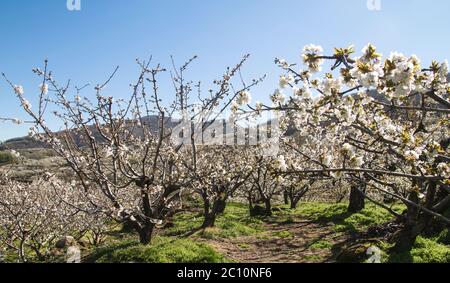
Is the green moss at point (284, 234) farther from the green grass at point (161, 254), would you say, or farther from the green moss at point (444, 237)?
the green moss at point (444, 237)

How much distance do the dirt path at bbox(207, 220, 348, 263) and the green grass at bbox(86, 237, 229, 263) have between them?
49.9 inches

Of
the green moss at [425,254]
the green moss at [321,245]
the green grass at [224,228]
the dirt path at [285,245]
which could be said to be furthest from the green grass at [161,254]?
the green moss at [425,254]

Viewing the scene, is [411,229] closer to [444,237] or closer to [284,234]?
[444,237]

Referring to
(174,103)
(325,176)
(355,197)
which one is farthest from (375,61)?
(355,197)

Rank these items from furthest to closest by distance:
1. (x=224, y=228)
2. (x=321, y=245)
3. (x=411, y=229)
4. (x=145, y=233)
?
(x=224, y=228), (x=321, y=245), (x=145, y=233), (x=411, y=229)

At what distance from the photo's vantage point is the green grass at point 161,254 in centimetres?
1238

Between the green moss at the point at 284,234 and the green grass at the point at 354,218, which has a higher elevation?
the green grass at the point at 354,218

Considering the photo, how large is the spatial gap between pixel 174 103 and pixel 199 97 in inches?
36.9

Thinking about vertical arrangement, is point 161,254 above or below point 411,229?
below

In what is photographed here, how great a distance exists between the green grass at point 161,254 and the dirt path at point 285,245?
4.16 feet

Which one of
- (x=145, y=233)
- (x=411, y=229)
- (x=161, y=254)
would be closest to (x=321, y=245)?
(x=411, y=229)

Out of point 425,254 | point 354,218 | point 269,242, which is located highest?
point 425,254

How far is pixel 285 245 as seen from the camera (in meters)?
16.2

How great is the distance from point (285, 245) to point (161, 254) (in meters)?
5.82
